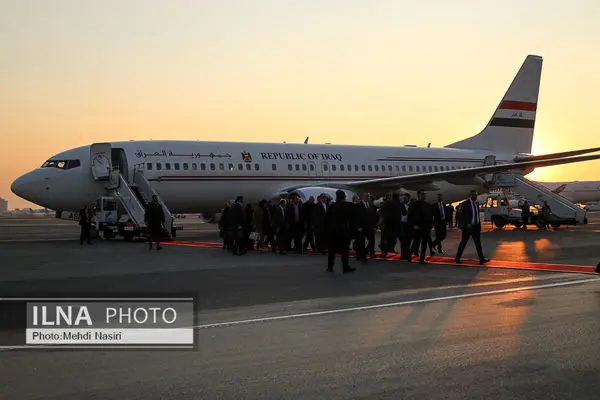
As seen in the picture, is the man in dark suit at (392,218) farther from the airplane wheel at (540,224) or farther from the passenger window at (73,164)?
the airplane wheel at (540,224)

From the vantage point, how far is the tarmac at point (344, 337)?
5.72 meters

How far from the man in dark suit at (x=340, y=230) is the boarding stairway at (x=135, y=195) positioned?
1142cm

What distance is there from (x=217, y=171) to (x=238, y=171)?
982 mm

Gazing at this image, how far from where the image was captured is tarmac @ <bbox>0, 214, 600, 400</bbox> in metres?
5.72

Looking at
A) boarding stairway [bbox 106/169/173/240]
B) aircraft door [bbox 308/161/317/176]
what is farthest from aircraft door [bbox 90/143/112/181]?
aircraft door [bbox 308/161/317/176]

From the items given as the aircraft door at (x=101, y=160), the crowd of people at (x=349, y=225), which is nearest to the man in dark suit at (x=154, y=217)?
the crowd of people at (x=349, y=225)

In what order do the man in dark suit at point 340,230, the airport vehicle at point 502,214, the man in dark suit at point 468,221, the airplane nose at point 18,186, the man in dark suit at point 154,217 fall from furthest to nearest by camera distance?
the airport vehicle at point 502,214, the airplane nose at point 18,186, the man in dark suit at point 154,217, the man in dark suit at point 468,221, the man in dark suit at point 340,230

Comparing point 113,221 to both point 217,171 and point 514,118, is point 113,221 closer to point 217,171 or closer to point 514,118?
point 217,171

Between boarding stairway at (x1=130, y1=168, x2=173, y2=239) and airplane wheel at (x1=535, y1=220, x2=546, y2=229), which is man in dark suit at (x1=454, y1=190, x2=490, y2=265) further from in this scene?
airplane wheel at (x1=535, y1=220, x2=546, y2=229)

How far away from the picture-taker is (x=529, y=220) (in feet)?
111

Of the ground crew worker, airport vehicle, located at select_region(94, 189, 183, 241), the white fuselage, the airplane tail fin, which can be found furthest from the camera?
the airplane tail fin

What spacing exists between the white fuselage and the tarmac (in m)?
11.7

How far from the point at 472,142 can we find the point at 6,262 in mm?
28149

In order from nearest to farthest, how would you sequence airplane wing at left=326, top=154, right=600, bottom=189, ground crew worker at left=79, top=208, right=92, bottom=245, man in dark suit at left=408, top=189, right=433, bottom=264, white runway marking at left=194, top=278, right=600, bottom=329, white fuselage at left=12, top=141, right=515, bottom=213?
white runway marking at left=194, top=278, right=600, bottom=329 < man in dark suit at left=408, top=189, right=433, bottom=264 < ground crew worker at left=79, top=208, right=92, bottom=245 < white fuselage at left=12, top=141, right=515, bottom=213 < airplane wing at left=326, top=154, right=600, bottom=189
